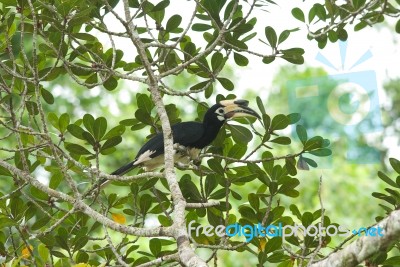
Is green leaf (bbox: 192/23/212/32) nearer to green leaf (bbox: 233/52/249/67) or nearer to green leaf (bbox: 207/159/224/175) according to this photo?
green leaf (bbox: 233/52/249/67)

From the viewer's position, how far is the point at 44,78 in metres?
2.50

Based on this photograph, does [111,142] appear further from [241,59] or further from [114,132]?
[241,59]

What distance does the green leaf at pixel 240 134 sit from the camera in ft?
8.74

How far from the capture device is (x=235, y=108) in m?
2.98

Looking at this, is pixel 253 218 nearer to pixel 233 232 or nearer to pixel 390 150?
pixel 233 232

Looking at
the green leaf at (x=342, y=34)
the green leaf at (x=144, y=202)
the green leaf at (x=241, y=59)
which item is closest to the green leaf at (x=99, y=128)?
the green leaf at (x=144, y=202)

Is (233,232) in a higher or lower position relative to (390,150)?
higher

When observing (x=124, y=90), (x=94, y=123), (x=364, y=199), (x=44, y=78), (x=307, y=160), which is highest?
(x=44, y=78)

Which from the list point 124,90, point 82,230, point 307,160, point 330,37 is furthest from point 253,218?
point 124,90

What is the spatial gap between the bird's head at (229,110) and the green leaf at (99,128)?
55 cm

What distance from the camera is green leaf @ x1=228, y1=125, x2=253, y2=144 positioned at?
2.66 meters

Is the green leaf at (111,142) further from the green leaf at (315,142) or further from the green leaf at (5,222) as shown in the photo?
the green leaf at (315,142)

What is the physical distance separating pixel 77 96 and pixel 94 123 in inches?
182

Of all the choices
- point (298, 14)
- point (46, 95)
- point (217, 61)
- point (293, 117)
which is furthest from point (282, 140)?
point (46, 95)
